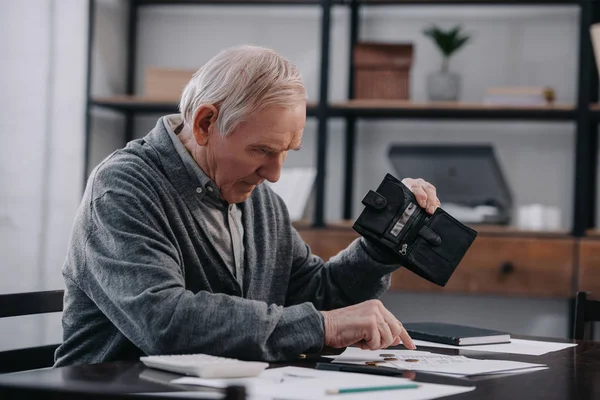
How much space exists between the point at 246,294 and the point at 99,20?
2.28 m

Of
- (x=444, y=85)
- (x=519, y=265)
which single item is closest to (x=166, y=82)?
(x=444, y=85)

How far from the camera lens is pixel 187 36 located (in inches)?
152

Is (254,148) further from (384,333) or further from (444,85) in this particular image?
(444,85)

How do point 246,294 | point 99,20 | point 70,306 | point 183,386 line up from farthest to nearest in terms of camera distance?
point 99,20 < point 246,294 < point 70,306 < point 183,386

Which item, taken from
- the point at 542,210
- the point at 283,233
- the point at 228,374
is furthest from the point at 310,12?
the point at 228,374

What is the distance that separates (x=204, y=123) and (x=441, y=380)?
0.62 meters

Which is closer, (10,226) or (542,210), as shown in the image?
(10,226)

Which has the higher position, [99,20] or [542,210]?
[99,20]

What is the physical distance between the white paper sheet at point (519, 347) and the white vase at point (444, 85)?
1.89 metres

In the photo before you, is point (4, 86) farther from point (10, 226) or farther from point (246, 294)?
point (246, 294)

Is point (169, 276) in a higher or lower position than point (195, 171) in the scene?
lower

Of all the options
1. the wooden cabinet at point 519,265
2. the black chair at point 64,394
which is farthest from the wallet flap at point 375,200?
the wooden cabinet at point 519,265

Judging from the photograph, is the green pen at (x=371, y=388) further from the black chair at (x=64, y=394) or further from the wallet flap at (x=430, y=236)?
the wallet flap at (x=430, y=236)

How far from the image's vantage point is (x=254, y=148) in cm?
150
